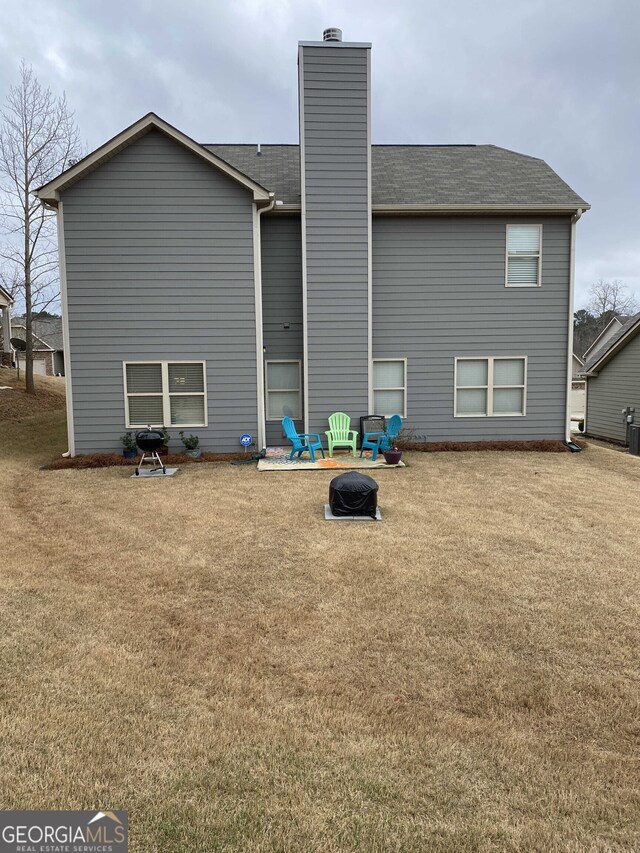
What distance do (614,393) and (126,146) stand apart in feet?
53.4

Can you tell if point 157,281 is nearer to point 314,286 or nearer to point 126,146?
point 126,146

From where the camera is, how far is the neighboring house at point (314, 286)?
34.9ft

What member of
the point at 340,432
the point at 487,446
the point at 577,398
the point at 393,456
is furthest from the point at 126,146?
the point at 577,398

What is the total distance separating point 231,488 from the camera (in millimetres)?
8352

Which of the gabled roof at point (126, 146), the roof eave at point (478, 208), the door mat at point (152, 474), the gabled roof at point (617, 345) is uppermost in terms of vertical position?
the gabled roof at point (126, 146)

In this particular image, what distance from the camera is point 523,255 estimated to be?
1208 cm

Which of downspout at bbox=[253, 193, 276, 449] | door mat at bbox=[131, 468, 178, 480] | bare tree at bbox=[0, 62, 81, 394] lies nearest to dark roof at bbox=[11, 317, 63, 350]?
bare tree at bbox=[0, 62, 81, 394]

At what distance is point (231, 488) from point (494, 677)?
5664mm

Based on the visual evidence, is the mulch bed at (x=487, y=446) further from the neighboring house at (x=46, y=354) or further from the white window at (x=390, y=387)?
the neighboring house at (x=46, y=354)

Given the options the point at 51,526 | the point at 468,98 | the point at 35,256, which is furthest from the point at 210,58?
the point at 51,526

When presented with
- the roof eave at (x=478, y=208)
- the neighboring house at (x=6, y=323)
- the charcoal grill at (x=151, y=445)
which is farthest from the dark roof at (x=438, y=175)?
the neighboring house at (x=6, y=323)

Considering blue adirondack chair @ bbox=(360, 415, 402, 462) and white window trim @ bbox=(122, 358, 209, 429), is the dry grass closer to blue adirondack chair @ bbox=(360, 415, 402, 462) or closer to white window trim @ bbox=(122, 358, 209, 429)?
blue adirondack chair @ bbox=(360, 415, 402, 462)

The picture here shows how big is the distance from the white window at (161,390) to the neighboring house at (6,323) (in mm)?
14032

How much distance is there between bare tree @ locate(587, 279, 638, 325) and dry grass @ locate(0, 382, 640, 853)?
5426 cm
